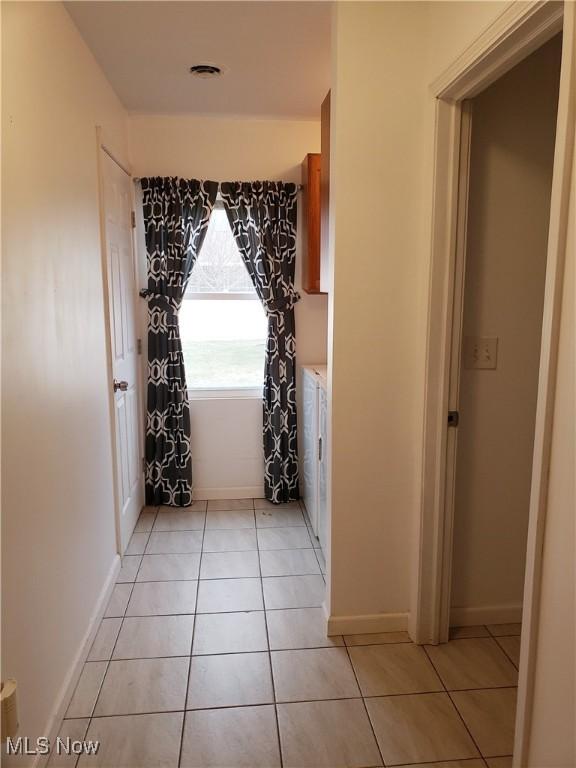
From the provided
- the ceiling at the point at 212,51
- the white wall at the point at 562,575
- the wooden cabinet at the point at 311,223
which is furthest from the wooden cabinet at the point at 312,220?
the white wall at the point at 562,575

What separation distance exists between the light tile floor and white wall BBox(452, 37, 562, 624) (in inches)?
11.7

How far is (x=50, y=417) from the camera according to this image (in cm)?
182

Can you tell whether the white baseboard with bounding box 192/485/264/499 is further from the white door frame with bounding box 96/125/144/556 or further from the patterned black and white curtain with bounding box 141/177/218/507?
the white door frame with bounding box 96/125/144/556

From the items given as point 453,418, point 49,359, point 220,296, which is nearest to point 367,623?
point 453,418

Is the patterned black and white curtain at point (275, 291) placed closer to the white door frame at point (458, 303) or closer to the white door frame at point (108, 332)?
the white door frame at point (108, 332)

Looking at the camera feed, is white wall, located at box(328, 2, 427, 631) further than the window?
No

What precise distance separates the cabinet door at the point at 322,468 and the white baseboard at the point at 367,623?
49 cm

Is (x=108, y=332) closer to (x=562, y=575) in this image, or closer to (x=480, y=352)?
(x=480, y=352)

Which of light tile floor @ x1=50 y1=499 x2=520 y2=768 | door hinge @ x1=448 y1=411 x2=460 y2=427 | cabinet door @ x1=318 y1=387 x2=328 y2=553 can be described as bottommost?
light tile floor @ x1=50 y1=499 x2=520 y2=768

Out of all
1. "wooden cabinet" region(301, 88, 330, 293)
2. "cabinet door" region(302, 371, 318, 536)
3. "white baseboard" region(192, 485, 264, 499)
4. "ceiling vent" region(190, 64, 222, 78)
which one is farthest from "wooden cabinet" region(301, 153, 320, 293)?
"white baseboard" region(192, 485, 264, 499)

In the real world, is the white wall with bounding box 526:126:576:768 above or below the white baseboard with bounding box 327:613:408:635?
above

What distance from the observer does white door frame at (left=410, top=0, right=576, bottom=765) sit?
125cm

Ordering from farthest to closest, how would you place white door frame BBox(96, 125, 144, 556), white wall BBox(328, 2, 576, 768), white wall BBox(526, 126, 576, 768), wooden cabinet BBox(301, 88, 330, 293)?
wooden cabinet BBox(301, 88, 330, 293) < white door frame BBox(96, 125, 144, 556) < white wall BBox(328, 2, 576, 768) < white wall BBox(526, 126, 576, 768)

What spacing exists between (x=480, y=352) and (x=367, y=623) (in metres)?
1.21
